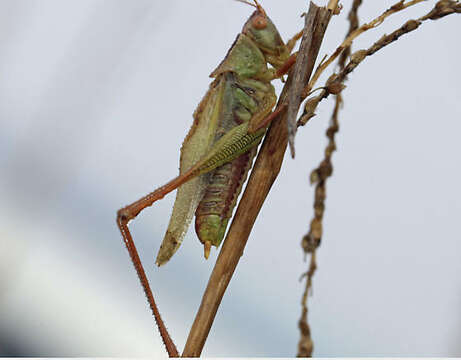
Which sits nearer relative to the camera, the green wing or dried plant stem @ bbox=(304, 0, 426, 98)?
dried plant stem @ bbox=(304, 0, 426, 98)

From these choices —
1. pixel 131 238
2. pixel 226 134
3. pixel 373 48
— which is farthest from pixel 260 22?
pixel 131 238

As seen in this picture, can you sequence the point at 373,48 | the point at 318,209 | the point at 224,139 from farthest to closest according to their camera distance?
the point at 224,139 < the point at 318,209 < the point at 373,48

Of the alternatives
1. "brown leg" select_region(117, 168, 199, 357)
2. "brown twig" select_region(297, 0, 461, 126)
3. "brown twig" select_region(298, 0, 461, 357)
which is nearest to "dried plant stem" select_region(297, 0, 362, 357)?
"brown twig" select_region(298, 0, 461, 357)

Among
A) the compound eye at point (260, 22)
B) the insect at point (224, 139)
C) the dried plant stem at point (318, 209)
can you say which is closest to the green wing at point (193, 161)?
the insect at point (224, 139)

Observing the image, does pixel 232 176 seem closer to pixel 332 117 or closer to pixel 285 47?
pixel 332 117

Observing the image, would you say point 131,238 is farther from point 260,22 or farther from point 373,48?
point 260,22

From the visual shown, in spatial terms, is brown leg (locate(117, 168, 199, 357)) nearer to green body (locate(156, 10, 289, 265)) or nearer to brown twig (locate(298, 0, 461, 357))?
green body (locate(156, 10, 289, 265))

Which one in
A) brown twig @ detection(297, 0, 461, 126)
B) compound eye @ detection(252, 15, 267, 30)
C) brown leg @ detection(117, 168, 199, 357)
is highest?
compound eye @ detection(252, 15, 267, 30)
